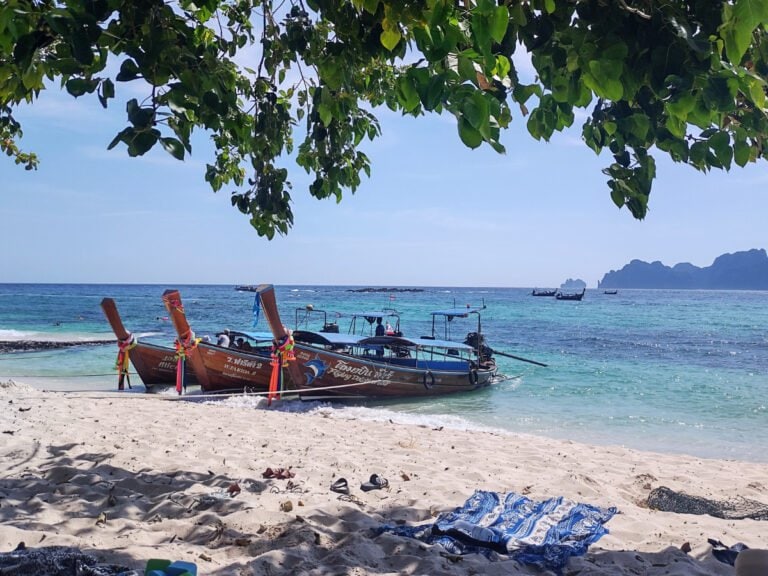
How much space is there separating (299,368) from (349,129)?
368 inches

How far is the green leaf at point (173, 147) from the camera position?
90.1 inches

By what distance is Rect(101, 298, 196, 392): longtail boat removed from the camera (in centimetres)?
1548

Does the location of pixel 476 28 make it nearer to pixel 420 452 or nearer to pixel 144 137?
pixel 144 137

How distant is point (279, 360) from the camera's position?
509 inches

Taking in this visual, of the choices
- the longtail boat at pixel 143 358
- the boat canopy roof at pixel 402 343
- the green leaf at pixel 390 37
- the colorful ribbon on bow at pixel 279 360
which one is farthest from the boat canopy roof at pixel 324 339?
the green leaf at pixel 390 37

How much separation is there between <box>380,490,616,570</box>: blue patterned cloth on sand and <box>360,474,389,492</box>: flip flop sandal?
837 millimetres

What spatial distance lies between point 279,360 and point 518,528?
918 centimetres

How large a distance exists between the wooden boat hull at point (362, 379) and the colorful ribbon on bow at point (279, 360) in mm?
467

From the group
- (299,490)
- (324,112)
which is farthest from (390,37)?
(299,490)

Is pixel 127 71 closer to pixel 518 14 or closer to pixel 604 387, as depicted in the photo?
pixel 518 14

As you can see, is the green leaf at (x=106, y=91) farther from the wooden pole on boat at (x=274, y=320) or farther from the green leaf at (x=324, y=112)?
the wooden pole on boat at (x=274, y=320)

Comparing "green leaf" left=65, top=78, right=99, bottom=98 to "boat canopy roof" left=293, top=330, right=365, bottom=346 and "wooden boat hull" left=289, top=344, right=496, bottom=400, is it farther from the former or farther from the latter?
"boat canopy roof" left=293, top=330, right=365, bottom=346

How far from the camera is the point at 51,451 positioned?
595 cm

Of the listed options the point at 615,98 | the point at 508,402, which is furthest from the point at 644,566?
the point at 508,402
